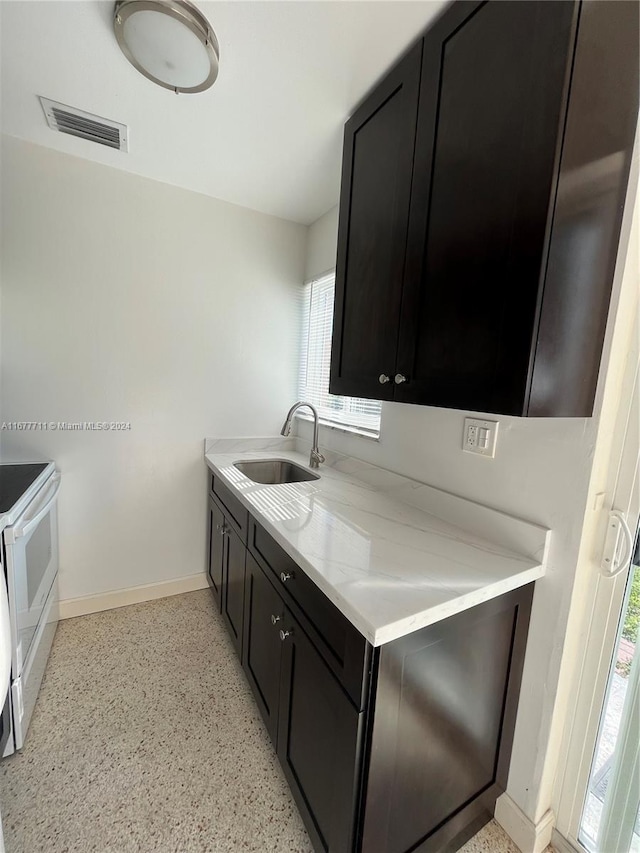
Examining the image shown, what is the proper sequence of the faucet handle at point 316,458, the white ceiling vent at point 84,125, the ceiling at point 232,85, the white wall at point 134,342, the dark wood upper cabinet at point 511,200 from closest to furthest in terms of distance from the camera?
the dark wood upper cabinet at point 511,200 < the ceiling at point 232,85 < the white ceiling vent at point 84,125 < the white wall at point 134,342 < the faucet handle at point 316,458

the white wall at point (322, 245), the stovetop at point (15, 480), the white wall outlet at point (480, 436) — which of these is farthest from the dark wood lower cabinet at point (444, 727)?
the white wall at point (322, 245)

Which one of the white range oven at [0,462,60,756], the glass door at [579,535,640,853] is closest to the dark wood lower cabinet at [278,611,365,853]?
the glass door at [579,535,640,853]

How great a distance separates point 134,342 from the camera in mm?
2006

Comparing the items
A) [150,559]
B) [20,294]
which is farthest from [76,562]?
[20,294]

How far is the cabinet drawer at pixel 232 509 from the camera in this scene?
1.54 metres

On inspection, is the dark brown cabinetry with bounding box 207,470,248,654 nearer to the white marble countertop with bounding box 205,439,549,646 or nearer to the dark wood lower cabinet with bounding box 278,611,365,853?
the white marble countertop with bounding box 205,439,549,646

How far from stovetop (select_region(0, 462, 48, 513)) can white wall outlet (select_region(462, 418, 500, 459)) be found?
1.63 metres

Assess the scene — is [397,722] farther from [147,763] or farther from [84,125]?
[84,125]

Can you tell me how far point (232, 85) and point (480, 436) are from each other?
60.1 inches

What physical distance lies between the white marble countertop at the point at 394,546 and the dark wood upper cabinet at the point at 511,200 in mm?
455

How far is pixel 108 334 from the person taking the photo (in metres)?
1.94

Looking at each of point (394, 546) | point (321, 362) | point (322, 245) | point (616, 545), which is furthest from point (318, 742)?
point (322, 245)

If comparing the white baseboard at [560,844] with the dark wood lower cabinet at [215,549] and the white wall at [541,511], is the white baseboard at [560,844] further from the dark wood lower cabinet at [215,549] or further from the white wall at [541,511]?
the dark wood lower cabinet at [215,549]

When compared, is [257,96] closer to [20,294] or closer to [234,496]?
[20,294]
